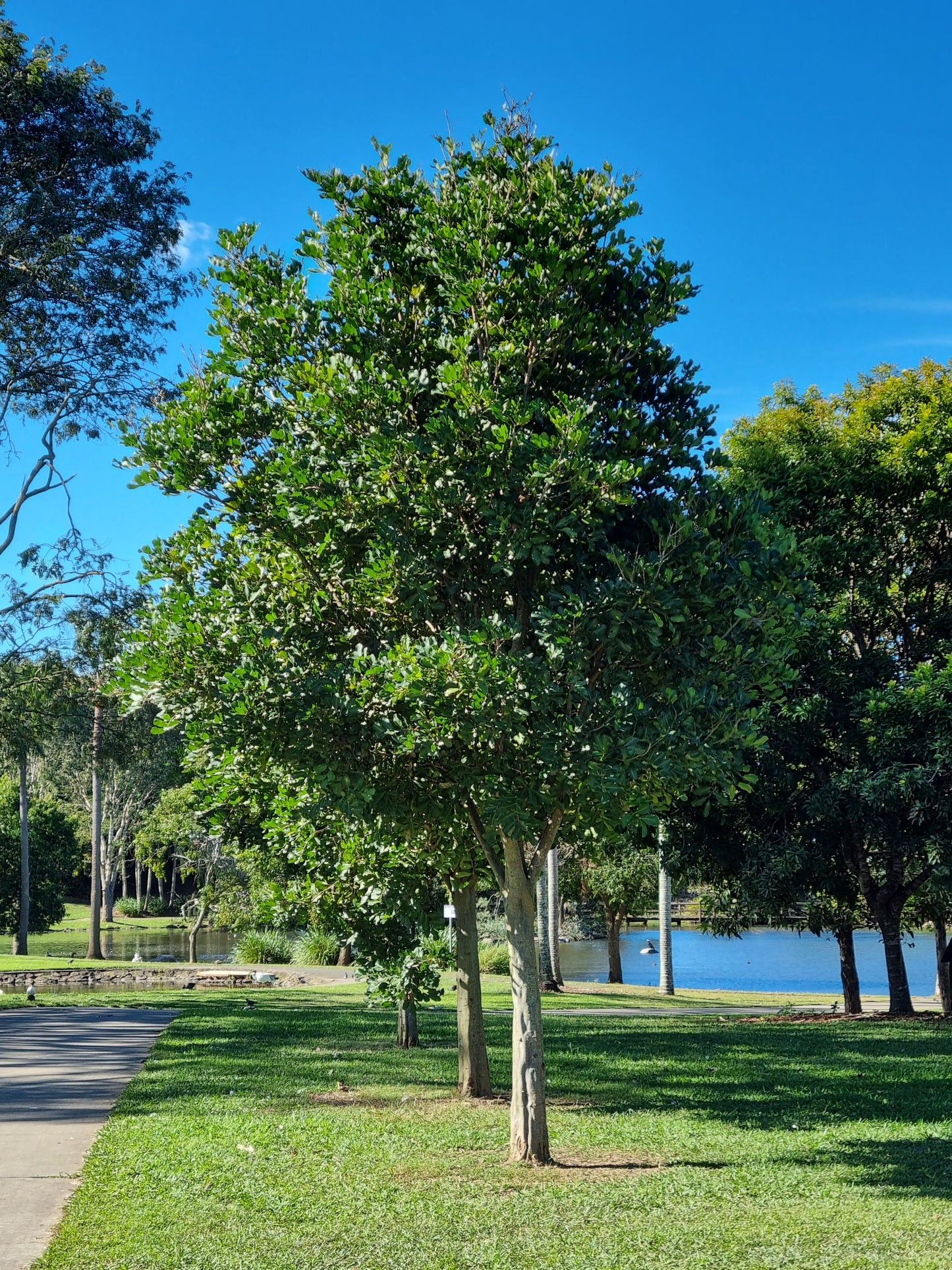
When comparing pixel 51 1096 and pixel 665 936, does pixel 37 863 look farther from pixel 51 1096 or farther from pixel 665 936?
pixel 51 1096

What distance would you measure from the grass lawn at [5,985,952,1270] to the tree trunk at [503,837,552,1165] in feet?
0.63

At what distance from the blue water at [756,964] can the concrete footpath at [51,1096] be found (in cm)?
1613

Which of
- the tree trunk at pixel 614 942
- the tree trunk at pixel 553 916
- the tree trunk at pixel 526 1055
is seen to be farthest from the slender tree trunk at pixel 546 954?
the tree trunk at pixel 526 1055

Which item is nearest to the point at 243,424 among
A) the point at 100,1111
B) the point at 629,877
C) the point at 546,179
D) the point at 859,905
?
the point at 546,179

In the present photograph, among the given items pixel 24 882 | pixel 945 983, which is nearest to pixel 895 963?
pixel 945 983

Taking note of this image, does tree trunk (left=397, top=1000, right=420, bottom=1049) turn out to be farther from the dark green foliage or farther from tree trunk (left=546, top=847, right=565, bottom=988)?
the dark green foliage

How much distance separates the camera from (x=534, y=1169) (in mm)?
7727

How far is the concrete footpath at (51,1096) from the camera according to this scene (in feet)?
22.3

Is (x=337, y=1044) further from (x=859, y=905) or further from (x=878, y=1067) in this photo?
(x=859, y=905)

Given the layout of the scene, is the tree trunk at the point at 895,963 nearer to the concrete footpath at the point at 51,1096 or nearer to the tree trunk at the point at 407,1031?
the tree trunk at the point at 407,1031

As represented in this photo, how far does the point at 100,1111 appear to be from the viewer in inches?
407

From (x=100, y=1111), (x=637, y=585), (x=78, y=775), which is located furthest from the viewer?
(x=78, y=775)

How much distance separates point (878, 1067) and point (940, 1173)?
491 cm

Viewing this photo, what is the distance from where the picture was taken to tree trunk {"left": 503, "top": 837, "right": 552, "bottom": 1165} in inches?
309
